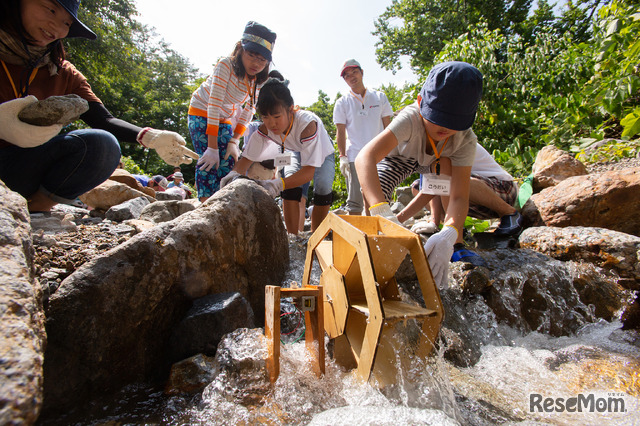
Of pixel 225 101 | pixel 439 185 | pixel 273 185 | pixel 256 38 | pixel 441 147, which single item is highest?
pixel 256 38

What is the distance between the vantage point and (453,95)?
6.80ft

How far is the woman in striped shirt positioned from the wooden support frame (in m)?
2.22

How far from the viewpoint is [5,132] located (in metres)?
1.90

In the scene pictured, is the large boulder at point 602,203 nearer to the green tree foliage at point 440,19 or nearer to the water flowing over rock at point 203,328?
the water flowing over rock at point 203,328

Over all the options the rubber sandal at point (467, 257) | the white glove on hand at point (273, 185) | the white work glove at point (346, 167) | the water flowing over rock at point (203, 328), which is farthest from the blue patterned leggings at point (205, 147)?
the rubber sandal at point (467, 257)

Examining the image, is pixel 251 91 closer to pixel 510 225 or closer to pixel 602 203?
pixel 510 225

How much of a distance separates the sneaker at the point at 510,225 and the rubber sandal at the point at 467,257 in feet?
3.51

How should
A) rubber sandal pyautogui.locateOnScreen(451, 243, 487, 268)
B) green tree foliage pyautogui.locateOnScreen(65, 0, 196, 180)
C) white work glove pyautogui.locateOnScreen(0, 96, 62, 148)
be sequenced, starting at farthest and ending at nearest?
green tree foliage pyautogui.locateOnScreen(65, 0, 196, 180) < rubber sandal pyautogui.locateOnScreen(451, 243, 487, 268) < white work glove pyautogui.locateOnScreen(0, 96, 62, 148)

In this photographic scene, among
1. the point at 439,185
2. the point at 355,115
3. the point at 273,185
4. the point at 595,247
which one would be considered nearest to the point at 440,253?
the point at 439,185

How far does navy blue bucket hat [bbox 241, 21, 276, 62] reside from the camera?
3.10 meters

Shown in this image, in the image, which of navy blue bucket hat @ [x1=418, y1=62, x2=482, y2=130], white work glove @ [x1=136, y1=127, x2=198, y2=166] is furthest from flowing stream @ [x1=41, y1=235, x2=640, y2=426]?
white work glove @ [x1=136, y1=127, x2=198, y2=166]

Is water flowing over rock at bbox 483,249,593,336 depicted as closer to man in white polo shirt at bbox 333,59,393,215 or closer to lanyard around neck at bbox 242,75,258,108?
man in white polo shirt at bbox 333,59,393,215

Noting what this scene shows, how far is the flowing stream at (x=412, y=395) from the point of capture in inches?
50.5

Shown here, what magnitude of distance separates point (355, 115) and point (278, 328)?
343cm
